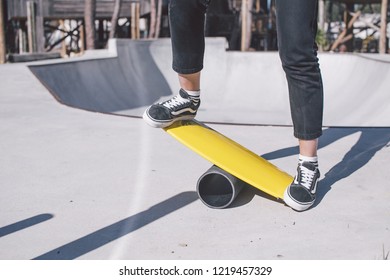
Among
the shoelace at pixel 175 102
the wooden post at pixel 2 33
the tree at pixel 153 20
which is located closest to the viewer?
the shoelace at pixel 175 102

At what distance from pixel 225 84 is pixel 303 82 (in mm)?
10836

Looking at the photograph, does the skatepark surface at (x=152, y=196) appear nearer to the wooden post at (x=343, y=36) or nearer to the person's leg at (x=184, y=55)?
the person's leg at (x=184, y=55)

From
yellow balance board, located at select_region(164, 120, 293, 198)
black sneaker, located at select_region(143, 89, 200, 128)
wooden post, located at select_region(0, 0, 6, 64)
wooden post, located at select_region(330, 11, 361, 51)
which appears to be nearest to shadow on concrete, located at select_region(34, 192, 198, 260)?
yellow balance board, located at select_region(164, 120, 293, 198)

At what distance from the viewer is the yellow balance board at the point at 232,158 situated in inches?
104

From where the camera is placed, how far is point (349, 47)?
26.4 metres

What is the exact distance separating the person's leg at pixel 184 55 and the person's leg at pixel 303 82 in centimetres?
44

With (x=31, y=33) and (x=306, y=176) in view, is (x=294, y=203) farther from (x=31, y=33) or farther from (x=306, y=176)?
(x=31, y=33)

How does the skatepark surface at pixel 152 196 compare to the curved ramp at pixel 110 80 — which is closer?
the skatepark surface at pixel 152 196

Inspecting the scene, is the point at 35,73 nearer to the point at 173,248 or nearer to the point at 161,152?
the point at 161,152

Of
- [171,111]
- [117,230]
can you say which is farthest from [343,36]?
[117,230]

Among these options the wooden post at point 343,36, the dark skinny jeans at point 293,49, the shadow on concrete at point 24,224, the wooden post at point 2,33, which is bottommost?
the wooden post at point 343,36

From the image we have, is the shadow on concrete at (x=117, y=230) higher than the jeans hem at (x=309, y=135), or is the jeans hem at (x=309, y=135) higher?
the jeans hem at (x=309, y=135)

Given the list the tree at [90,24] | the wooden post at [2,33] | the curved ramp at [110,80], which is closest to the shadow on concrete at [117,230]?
the curved ramp at [110,80]

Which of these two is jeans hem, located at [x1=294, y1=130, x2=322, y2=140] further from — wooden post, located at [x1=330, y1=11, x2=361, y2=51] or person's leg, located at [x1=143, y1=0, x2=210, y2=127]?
wooden post, located at [x1=330, y1=11, x2=361, y2=51]
